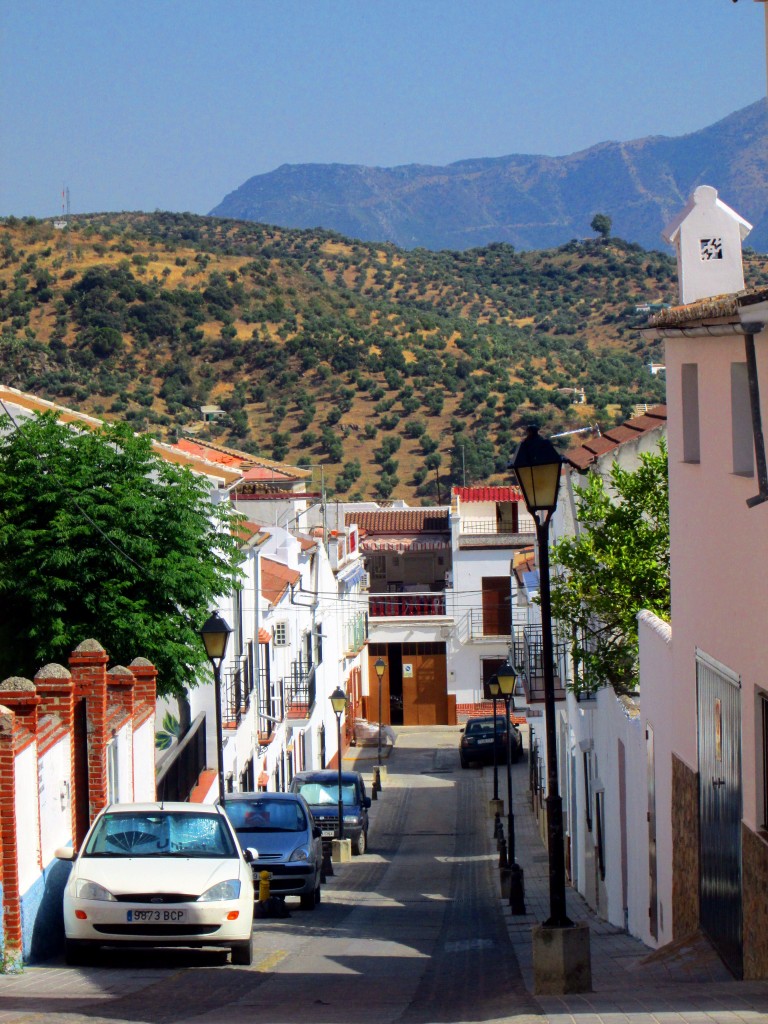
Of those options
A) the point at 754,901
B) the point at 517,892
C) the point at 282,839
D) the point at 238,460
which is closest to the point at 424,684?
the point at 238,460

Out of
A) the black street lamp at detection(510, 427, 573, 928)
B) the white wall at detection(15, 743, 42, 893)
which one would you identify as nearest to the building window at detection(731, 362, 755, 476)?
the black street lamp at detection(510, 427, 573, 928)

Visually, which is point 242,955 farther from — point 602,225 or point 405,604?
point 602,225

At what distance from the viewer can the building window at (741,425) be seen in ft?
33.7

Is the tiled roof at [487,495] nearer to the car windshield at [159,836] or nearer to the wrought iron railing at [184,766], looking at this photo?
the wrought iron railing at [184,766]

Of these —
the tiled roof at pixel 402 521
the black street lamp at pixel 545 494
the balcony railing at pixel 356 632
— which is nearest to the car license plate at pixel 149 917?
the black street lamp at pixel 545 494

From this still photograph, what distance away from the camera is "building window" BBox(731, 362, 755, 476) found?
10266 millimetres

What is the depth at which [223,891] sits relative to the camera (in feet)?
37.5

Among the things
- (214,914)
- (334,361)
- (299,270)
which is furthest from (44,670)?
(299,270)

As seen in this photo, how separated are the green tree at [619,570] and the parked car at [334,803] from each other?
37.3 feet

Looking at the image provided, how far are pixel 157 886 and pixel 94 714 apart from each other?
3.88 metres

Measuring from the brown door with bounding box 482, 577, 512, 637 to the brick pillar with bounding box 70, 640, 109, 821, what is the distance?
40.0 meters

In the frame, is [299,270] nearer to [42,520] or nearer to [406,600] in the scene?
[406,600]

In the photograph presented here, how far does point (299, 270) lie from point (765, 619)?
93.4 metres

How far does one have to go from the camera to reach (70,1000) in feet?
31.2
